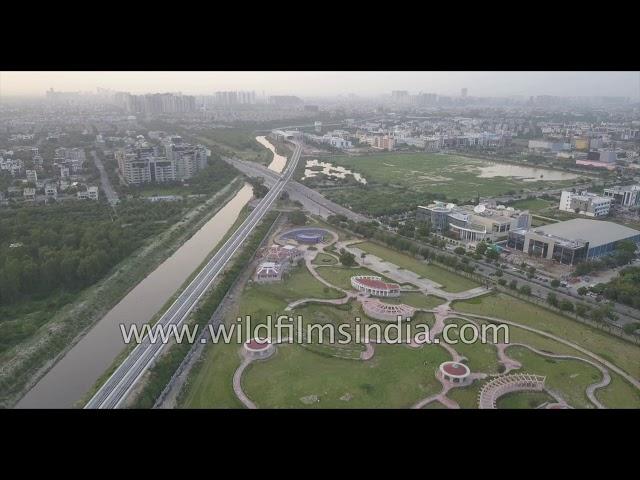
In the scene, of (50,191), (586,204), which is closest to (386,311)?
(586,204)

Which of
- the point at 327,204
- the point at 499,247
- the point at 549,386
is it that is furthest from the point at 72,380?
the point at 327,204

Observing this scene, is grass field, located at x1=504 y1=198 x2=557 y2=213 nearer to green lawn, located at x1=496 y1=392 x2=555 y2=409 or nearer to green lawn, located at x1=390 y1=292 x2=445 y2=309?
green lawn, located at x1=390 y1=292 x2=445 y2=309

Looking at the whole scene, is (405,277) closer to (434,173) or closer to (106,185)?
(106,185)

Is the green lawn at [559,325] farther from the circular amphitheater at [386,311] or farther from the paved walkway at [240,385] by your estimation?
the paved walkway at [240,385]

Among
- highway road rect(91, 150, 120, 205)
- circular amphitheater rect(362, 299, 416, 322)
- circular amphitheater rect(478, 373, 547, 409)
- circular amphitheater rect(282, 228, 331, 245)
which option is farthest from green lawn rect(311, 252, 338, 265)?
highway road rect(91, 150, 120, 205)
